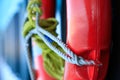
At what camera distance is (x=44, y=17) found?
87 centimetres

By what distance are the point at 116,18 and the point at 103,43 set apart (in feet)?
0.29

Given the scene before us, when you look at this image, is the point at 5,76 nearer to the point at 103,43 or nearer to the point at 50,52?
the point at 50,52

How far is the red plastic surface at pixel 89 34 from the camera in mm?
559

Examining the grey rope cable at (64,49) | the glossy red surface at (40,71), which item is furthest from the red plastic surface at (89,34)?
the glossy red surface at (40,71)

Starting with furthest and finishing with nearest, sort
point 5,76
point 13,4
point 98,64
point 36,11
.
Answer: point 5,76
point 13,4
point 36,11
point 98,64

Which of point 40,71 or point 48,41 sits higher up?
point 48,41

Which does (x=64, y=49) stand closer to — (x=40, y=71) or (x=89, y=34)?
(x=89, y=34)

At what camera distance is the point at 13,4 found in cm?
128

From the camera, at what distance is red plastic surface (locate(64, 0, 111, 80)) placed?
56 cm

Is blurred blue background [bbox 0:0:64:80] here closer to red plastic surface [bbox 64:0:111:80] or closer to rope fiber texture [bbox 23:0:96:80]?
rope fiber texture [bbox 23:0:96:80]

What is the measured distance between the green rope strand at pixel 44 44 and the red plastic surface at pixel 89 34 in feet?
0.28

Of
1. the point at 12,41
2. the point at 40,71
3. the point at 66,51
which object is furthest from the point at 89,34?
the point at 12,41

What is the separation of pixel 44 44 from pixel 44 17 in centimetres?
20

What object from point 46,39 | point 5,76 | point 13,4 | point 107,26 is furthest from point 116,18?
point 5,76
